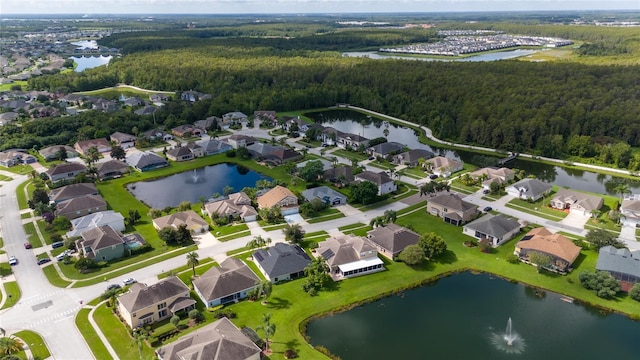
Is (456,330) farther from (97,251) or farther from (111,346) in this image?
(97,251)

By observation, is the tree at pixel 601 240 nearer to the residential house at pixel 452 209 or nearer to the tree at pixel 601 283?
the tree at pixel 601 283

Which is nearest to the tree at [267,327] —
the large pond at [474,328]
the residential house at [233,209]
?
the large pond at [474,328]

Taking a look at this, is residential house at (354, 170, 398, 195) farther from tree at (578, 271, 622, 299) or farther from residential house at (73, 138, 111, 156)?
residential house at (73, 138, 111, 156)

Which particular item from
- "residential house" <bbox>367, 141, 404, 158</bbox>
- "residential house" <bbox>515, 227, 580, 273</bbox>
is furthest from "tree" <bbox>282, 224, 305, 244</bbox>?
"residential house" <bbox>367, 141, 404, 158</bbox>

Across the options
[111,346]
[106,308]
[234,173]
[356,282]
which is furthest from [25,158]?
[356,282]

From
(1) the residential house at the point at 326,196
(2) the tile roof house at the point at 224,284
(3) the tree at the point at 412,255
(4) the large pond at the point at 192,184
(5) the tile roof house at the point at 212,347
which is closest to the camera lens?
(5) the tile roof house at the point at 212,347

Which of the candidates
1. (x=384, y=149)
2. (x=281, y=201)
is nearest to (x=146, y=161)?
(x=281, y=201)
